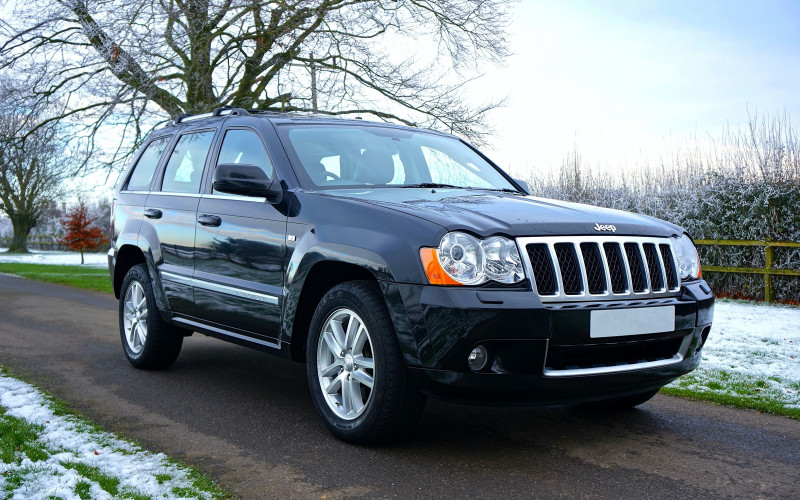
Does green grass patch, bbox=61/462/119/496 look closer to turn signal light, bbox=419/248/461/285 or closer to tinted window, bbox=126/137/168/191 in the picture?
turn signal light, bbox=419/248/461/285

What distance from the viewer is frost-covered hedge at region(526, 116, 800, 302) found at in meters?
14.4

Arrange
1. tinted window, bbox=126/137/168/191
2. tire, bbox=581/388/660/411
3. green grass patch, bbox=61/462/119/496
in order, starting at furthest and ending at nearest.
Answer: tinted window, bbox=126/137/168/191 → tire, bbox=581/388/660/411 → green grass patch, bbox=61/462/119/496

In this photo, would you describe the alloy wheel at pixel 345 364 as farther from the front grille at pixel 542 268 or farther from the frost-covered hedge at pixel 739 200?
the frost-covered hedge at pixel 739 200

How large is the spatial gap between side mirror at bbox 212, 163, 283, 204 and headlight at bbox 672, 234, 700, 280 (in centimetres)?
234

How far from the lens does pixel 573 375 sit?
3.91 metres

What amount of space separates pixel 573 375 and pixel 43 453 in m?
2.66

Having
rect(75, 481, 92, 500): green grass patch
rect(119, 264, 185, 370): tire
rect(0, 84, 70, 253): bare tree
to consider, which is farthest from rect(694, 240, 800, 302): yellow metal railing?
rect(0, 84, 70, 253): bare tree

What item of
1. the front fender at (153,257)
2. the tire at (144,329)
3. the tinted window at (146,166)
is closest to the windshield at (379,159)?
the front fender at (153,257)

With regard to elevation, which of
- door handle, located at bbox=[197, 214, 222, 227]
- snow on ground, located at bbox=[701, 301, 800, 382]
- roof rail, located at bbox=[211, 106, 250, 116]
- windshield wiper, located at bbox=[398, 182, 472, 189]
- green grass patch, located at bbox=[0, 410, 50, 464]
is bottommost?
snow on ground, located at bbox=[701, 301, 800, 382]

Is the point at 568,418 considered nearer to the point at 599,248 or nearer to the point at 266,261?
the point at 599,248

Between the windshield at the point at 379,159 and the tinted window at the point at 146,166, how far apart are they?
187cm

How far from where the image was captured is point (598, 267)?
4.08 metres

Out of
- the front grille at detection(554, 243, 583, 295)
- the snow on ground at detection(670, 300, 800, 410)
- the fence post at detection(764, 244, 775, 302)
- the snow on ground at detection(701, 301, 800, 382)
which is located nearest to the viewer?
the front grille at detection(554, 243, 583, 295)

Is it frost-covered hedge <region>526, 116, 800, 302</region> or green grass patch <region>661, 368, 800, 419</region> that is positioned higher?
→ frost-covered hedge <region>526, 116, 800, 302</region>
